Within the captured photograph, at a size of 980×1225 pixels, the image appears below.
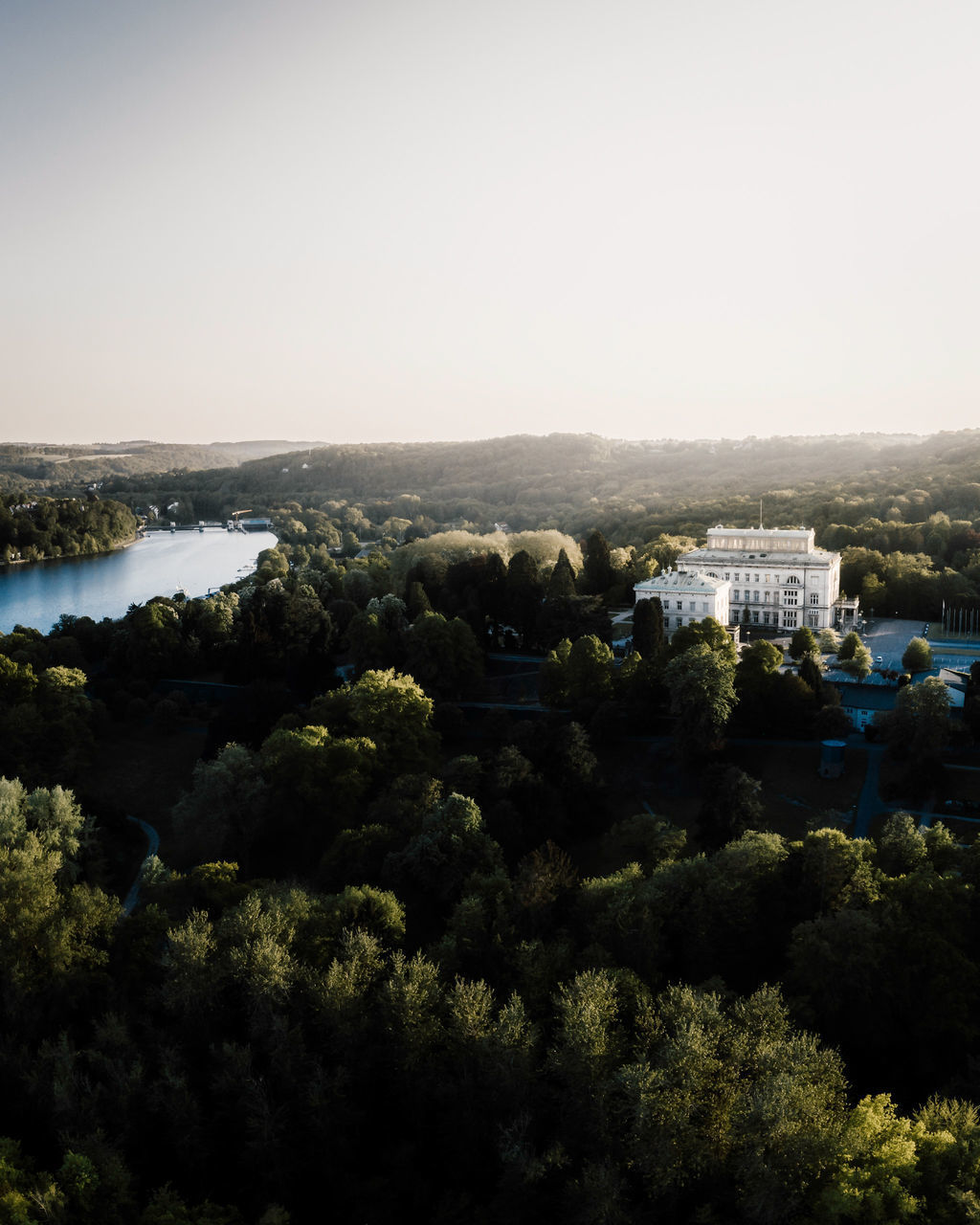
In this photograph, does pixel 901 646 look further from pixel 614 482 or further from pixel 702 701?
pixel 614 482

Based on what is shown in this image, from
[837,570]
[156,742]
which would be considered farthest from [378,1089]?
[837,570]

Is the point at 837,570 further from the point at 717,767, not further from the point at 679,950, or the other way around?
the point at 679,950

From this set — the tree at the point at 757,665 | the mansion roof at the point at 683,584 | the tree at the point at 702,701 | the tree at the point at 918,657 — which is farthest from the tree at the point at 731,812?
the mansion roof at the point at 683,584

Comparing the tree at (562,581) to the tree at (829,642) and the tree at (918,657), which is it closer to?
the tree at (829,642)

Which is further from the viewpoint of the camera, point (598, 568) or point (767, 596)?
point (598, 568)

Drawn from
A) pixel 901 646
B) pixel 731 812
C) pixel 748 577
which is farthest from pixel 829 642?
pixel 731 812

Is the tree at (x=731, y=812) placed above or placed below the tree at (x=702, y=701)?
below
